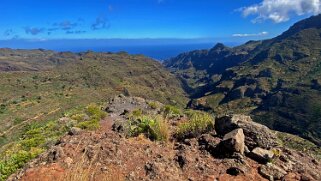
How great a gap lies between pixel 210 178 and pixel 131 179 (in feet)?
5.68

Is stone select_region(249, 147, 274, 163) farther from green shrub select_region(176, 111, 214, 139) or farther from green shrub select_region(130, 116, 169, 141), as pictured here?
green shrub select_region(130, 116, 169, 141)

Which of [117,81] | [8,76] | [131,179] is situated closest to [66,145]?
[131,179]

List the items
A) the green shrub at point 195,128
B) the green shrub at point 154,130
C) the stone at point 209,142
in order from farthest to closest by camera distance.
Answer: the green shrub at point 195,128, the green shrub at point 154,130, the stone at point 209,142

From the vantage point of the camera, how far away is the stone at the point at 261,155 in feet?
28.9

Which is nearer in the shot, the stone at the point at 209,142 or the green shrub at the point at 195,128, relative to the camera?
the stone at the point at 209,142

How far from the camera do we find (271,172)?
8.16 m

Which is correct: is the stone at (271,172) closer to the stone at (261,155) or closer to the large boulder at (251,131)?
the stone at (261,155)

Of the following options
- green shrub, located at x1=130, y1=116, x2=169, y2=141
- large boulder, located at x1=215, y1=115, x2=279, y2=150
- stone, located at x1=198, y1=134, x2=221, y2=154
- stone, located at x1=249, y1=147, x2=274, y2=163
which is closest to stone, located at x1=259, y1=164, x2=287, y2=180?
stone, located at x1=249, y1=147, x2=274, y2=163

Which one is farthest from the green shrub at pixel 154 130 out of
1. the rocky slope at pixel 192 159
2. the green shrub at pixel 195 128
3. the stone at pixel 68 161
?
the stone at pixel 68 161

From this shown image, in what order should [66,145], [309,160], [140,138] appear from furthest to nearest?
[140,138]
[66,145]
[309,160]

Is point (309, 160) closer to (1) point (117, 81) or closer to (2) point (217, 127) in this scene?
(2) point (217, 127)

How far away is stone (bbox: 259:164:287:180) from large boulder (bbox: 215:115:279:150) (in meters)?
1.15

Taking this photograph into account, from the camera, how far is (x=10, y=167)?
10.9 m

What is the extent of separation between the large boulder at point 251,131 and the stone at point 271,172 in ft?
3.79
